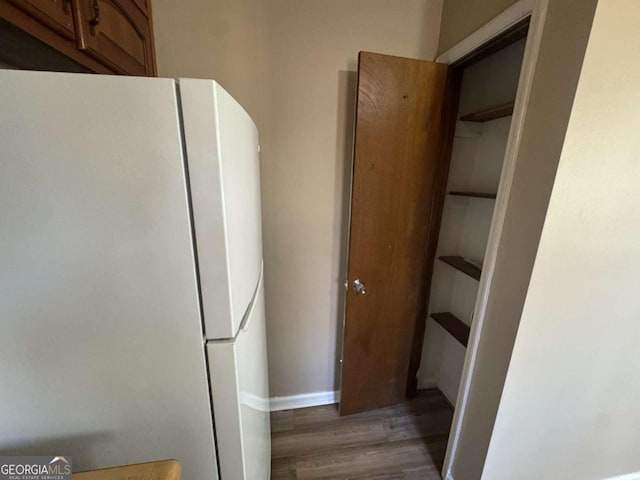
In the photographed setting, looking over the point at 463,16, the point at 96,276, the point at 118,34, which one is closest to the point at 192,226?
the point at 96,276

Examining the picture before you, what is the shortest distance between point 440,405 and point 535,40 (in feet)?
7.00

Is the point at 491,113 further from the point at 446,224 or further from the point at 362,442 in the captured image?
the point at 362,442

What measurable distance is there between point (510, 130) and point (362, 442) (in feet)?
5.96

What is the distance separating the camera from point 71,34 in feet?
2.22

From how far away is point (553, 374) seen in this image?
3.55 feet

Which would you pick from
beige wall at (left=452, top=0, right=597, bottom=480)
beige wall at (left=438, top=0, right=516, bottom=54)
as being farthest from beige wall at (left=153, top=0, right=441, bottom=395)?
beige wall at (left=452, top=0, right=597, bottom=480)

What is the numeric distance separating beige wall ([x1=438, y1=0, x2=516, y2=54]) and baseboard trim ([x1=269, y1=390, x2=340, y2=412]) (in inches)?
87.9

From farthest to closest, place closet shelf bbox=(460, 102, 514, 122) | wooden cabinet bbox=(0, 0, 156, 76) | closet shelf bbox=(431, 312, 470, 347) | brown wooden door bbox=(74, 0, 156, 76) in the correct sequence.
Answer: closet shelf bbox=(431, 312, 470, 347) < closet shelf bbox=(460, 102, 514, 122) < brown wooden door bbox=(74, 0, 156, 76) < wooden cabinet bbox=(0, 0, 156, 76)

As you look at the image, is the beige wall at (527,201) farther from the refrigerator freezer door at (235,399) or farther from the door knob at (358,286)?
the refrigerator freezer door at (235,399)

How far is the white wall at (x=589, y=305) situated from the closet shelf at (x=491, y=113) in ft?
1.33

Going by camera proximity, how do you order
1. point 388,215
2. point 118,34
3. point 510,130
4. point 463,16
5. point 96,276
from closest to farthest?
point 96,276, point 118,34, point 510,130, point 463,16, point 388,215

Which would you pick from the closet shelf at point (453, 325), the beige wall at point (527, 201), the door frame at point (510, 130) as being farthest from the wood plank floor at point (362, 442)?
the closet shelf at point (453, 325)

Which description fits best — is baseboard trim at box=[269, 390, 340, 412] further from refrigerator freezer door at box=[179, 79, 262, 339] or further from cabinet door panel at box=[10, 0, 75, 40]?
cabinet door panel at box=[10, 0, 75, 40]

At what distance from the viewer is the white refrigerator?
468mm
